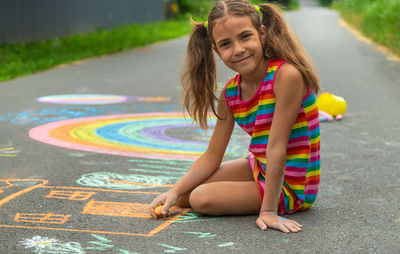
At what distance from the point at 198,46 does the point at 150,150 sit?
5.13 feet

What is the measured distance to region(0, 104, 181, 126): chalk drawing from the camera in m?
5.63

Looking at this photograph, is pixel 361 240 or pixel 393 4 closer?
pixel 361 240

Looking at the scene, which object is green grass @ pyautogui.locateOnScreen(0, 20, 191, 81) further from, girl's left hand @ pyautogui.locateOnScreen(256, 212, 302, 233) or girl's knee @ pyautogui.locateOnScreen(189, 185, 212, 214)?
girl's left hand @ pyautogui.locateOnScreen(256, 212, 302, 233)

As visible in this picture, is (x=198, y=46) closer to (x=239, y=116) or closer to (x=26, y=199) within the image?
(x=239, y=116)

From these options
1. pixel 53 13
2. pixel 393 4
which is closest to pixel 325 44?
pixel 393 4

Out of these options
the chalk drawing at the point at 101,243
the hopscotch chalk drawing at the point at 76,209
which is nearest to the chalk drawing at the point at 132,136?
the hopscotch chalk drawing at the point at 76,209

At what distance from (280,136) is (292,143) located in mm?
152

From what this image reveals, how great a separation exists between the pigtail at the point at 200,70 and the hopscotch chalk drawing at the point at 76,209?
0.58 metres

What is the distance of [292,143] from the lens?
2895mm

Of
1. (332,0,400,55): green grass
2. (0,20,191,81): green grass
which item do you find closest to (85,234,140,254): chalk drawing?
(0,20,191,81): green grass

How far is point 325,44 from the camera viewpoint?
15.0 metres

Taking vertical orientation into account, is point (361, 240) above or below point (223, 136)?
below

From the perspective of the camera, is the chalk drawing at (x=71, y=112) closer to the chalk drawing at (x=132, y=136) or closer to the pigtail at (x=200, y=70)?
the chalk drawing at (x=132, y=136)

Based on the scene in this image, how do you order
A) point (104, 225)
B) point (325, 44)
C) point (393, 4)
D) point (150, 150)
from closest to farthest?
point (104, 225) → point (150, 150) → point (393, 4) → point (325, 44)
